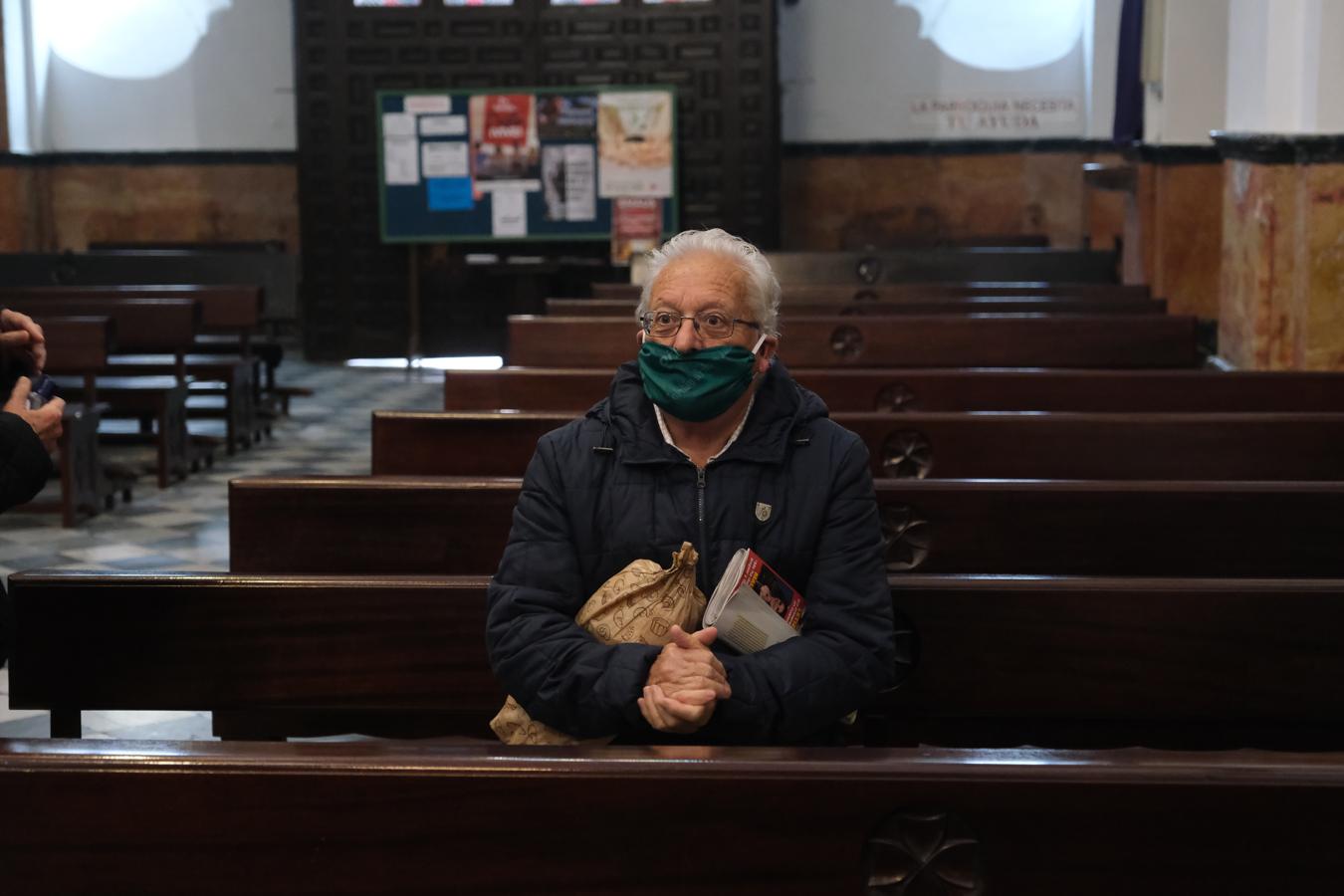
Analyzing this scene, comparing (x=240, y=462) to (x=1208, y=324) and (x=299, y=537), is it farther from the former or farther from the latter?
(x=299, y=537)

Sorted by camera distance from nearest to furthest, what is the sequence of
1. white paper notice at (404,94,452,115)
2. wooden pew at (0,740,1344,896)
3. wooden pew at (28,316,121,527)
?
1. wooden pew at (0,740,1344,896)
2. wooden pew at (28,316,121,527)
3. white paper notice at (404,94,452,115)

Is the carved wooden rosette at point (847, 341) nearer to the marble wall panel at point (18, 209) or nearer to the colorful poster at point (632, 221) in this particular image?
the colorful poster at point (632, 221)

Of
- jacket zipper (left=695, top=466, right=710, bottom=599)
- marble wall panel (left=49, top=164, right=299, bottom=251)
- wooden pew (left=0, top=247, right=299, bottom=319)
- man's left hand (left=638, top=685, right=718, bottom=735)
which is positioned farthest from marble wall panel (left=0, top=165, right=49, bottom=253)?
man's left hand (left=638, top=685, right=718, bottom=735)

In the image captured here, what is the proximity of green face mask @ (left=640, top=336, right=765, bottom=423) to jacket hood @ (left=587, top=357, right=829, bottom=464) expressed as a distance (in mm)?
49

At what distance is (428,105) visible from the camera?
14695 mm

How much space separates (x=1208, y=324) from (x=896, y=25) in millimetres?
7093

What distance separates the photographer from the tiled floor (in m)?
5.16

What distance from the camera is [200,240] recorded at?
15789mm

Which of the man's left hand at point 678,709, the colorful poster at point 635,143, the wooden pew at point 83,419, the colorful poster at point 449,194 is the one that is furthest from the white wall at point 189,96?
the man's left hand at point 678,709

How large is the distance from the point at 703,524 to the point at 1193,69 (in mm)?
7640

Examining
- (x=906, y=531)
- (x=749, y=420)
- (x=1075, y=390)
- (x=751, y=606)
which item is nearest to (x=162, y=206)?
(x=1075, y=390)

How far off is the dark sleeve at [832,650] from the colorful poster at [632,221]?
38.9 feet

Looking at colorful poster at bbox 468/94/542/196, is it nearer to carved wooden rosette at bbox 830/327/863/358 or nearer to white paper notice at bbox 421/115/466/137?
white paper notice at bbox 421/115/466/137

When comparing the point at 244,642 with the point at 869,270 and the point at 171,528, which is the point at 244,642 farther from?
the point at 869,270
